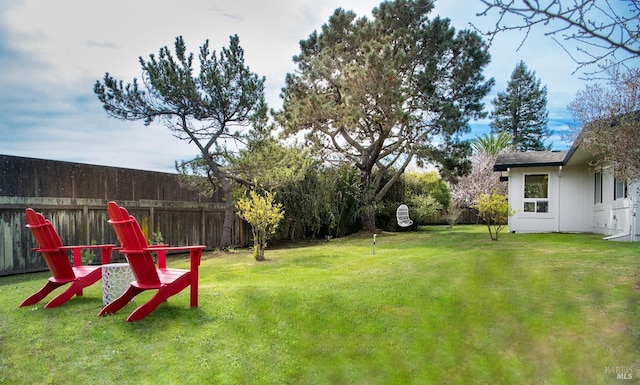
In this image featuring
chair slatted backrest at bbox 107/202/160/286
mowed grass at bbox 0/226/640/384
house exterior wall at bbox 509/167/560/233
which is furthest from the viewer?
house exterior wall at bbox 509/167/560/233

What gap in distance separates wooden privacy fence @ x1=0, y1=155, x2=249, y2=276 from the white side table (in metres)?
4.06

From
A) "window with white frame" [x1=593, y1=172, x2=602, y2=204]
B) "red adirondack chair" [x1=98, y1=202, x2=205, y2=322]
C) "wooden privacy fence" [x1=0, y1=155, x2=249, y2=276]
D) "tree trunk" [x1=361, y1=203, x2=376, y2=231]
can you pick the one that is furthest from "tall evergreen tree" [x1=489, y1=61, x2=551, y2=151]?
"red adirondack chair" [x1=98, y1=202, x2=205, y2=322]

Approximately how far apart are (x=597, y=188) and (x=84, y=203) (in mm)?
13737

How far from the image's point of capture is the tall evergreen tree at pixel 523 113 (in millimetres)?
27484

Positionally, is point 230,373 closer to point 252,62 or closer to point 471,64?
point 252,62

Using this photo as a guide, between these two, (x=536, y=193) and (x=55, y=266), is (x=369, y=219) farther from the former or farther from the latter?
(x=55, y=266)

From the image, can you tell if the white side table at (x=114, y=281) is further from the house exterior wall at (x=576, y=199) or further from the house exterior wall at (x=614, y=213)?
the house exterior wall at (x=576, y=199)

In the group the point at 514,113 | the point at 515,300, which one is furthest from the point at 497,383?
the point at 514,113

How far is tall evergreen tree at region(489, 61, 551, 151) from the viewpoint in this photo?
2748 centimetres

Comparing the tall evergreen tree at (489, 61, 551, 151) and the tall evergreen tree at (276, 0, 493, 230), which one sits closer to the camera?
the tall evergreen tree at (276, 0, 493, 230)

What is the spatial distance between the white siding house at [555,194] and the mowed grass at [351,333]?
769cm

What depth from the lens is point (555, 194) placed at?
13.3m

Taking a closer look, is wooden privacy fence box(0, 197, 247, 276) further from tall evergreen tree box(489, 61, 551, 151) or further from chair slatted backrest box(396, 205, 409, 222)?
tall evergreen tree box(489, 61, 551, 151)

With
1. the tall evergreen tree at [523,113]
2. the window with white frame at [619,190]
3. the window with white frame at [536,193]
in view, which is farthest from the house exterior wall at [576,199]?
the tall evergreen tree at [523,113]
